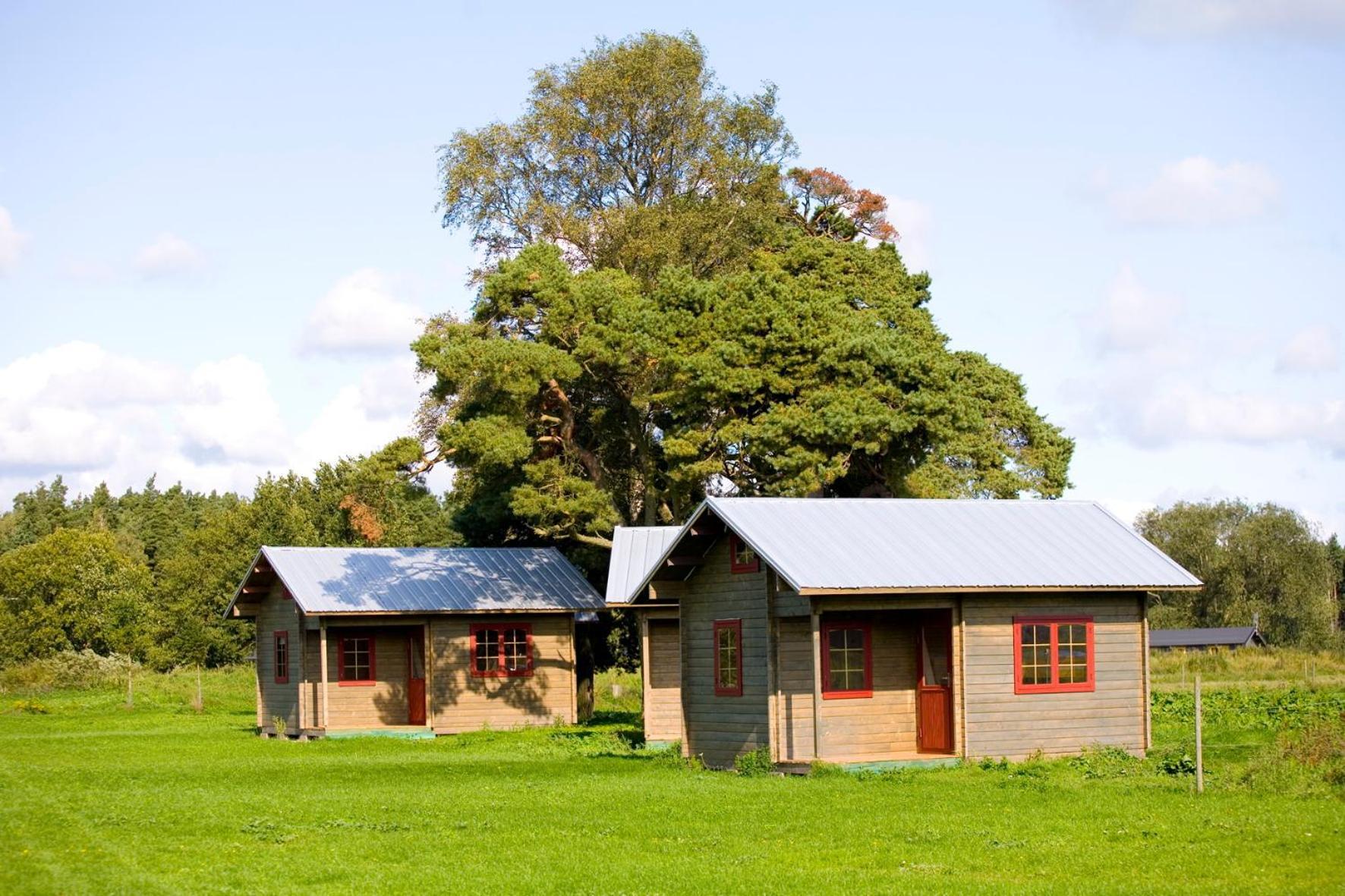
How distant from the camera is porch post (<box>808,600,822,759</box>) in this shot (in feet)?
80.6

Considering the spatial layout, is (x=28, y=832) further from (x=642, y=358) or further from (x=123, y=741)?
(x=642, y=358)

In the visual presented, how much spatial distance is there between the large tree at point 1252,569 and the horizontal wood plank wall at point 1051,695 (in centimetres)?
6545

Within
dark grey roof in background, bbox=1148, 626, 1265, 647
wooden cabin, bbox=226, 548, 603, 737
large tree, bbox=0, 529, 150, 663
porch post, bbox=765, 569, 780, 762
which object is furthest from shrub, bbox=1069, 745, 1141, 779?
dark grey roof in background, bbox=1148, 626, 1265, 647

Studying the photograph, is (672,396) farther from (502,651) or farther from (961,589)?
(961,589)

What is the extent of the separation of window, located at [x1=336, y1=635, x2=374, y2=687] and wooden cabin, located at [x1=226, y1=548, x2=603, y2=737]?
0.03 metres

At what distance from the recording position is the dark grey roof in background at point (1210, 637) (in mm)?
86625

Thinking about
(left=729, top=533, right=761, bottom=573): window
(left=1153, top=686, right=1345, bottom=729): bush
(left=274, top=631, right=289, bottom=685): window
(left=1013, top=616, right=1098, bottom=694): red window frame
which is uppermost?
(left=729, top=533, right=761, bottom=573): window

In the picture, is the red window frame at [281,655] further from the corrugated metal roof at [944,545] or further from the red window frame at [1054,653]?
the red window frame at [1054,653]

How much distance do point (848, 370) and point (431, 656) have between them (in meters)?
12.4

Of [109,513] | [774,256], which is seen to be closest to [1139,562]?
[774,256]

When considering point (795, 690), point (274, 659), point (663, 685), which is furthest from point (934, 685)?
point (274, 659)

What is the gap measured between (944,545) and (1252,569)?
237 feet

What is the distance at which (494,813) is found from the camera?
19953 mm

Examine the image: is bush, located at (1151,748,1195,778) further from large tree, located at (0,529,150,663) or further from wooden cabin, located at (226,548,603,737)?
large tree, located at (0,529,150,663)
